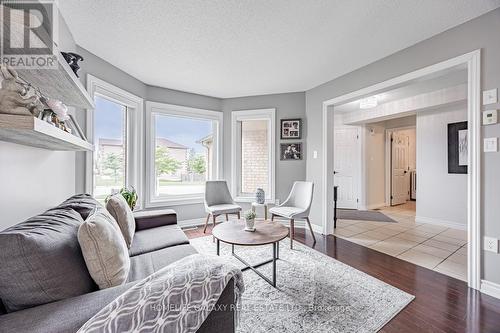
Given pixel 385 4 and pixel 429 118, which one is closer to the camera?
pixel 385 4

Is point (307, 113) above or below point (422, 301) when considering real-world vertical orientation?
above


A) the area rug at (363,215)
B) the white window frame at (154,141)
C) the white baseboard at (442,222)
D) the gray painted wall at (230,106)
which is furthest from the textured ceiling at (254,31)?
the white baseboard at (442,222)

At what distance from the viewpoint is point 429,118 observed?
4145mm

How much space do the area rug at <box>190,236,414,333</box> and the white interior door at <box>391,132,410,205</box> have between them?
4622 mm

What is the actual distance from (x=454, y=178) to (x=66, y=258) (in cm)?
531

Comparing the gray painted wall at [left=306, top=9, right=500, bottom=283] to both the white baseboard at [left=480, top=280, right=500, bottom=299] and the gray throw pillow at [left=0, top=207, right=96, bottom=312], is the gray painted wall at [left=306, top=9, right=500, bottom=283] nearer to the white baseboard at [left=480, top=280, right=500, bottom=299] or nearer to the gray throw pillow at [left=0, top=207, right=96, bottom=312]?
the white baseboard at [left=480, top=280, right=500, bottom=299]

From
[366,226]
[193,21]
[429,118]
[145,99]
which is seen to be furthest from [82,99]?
[429,118]

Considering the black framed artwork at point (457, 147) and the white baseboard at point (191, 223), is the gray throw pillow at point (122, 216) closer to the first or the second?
the white baseboard at point (191, 223)

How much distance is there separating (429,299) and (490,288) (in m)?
0.59

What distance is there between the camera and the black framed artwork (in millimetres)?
3631

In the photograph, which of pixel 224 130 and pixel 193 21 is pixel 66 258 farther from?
pixel 224 130

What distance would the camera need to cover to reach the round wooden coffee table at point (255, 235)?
6.16ft

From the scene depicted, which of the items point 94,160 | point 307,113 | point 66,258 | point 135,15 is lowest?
point 66,258

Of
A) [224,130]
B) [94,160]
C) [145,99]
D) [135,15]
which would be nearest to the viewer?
[135,15]
